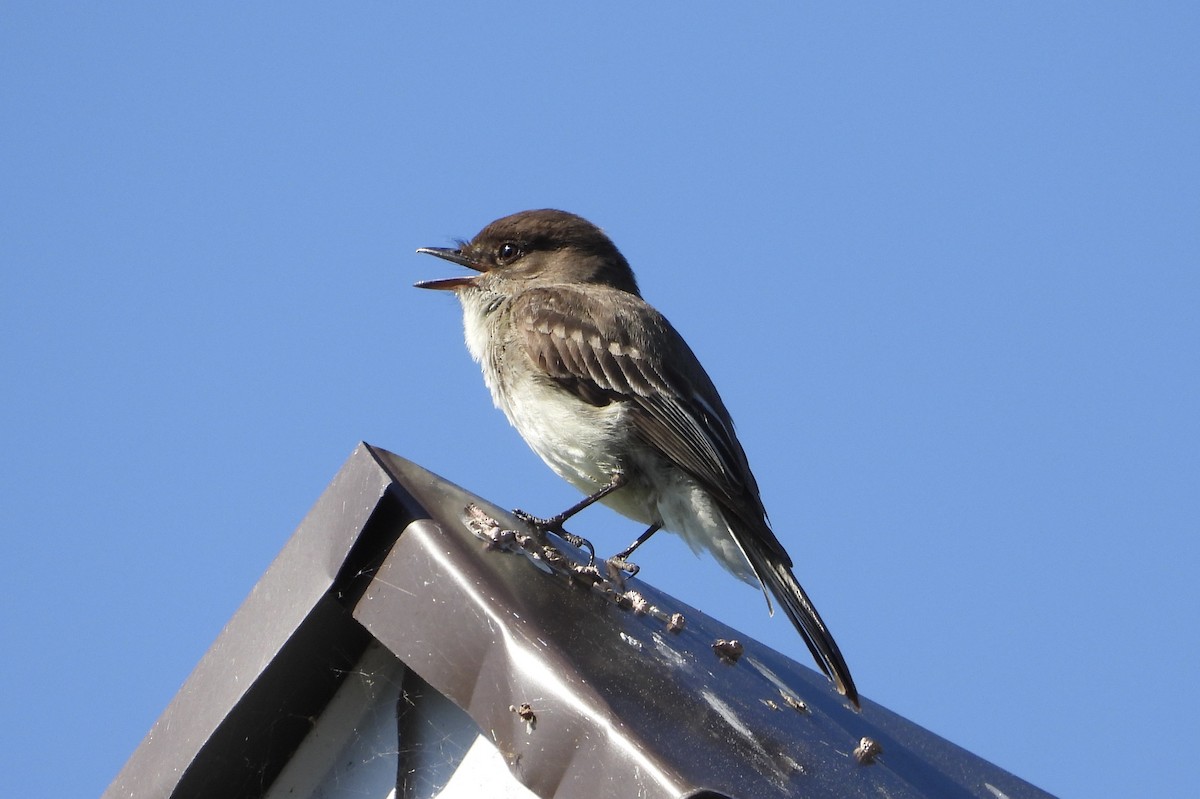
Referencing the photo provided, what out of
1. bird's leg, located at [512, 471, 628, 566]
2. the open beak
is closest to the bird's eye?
the open beak

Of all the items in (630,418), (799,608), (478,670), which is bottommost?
(478,670)

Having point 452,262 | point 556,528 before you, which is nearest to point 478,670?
point 556,528

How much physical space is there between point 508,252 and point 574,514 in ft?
7.29

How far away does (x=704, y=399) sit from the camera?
6348mm

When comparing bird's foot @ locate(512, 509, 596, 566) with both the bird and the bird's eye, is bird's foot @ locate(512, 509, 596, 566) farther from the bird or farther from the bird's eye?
the bird's eye

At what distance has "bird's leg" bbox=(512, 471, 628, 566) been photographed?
477 cm

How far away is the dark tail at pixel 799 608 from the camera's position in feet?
16.3

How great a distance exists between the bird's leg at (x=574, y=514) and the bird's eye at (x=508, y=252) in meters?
1.86

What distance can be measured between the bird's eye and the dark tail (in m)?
2.40

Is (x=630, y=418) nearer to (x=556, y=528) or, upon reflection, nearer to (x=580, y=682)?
(x=556, y=528)

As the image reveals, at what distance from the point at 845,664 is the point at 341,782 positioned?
181cm

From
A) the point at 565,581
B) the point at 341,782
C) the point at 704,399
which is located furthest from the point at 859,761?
the point at 704,399

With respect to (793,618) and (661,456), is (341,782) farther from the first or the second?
(661,456)

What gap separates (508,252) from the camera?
7531mm
